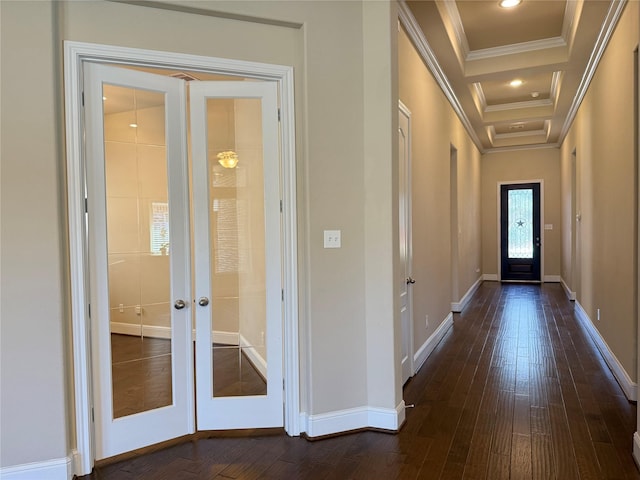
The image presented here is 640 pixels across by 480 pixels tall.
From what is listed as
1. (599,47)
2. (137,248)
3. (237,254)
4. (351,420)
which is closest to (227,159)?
(237,254)

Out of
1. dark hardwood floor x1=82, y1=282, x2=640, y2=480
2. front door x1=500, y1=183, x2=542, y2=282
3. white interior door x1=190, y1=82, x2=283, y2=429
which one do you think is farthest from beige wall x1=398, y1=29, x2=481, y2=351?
front door x1=500, y1=183, x2=542, y2=282

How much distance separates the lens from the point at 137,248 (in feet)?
8.48

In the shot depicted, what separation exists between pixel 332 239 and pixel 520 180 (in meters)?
8.40

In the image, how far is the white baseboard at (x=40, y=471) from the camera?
2.18 meters

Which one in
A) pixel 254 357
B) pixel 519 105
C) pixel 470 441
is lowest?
pixel 470 441

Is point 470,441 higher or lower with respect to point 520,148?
lower

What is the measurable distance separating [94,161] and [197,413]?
5.46ft

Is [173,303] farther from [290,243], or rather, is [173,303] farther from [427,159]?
[427,159]

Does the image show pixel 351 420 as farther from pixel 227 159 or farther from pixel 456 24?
pixel 456 24

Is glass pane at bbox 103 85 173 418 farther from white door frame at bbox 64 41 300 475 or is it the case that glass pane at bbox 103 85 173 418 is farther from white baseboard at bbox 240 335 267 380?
white baseboard at bbox 240 335 267 380

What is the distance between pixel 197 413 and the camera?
273 cm

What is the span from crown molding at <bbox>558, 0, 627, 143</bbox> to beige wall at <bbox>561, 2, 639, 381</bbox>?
0.24 ft

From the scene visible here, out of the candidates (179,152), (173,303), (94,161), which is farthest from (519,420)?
(94,161)

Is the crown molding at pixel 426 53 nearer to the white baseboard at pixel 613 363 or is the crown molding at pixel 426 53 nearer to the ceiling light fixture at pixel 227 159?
the ceiling light fixture at pixel 227 159
